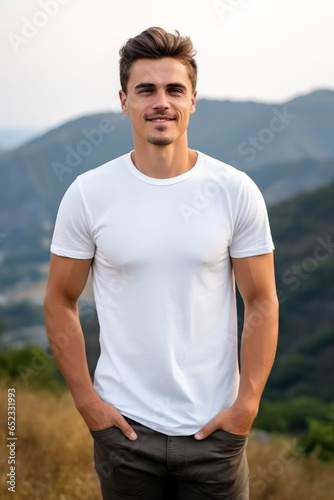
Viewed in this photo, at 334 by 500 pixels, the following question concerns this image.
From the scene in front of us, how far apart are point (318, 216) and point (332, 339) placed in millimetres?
11412

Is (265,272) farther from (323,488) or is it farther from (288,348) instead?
(288,348)

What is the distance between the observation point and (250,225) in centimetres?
218

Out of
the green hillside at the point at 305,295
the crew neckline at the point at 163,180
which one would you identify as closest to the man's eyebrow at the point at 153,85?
the crew neckline at the point at 163,180

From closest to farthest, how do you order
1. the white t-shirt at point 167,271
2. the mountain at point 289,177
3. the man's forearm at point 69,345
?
1. the white t-shirt at point 167,271
2. the man's forearm at point 69,345
3. the mountain at point 289,177

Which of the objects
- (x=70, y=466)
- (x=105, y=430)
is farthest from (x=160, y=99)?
(x=70, y=466)

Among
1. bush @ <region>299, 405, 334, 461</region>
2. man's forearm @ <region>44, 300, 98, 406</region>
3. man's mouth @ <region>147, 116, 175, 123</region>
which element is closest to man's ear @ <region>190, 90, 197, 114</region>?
man's mouth @ <region>147, 116, 175, 123</region>

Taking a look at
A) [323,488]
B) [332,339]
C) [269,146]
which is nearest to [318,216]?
[332,339]

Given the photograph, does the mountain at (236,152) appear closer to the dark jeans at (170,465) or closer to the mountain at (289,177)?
the mountain at (289,177)

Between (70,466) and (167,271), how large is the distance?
3.13 m

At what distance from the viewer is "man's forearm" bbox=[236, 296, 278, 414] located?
223cm

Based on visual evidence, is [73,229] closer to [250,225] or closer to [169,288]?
[169,288]

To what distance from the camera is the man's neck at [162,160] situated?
2.22 meters

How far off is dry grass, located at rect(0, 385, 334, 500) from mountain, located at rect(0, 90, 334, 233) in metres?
61.2

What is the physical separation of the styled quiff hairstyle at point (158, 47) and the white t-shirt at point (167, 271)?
1.06ft
